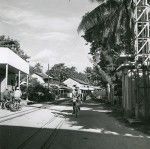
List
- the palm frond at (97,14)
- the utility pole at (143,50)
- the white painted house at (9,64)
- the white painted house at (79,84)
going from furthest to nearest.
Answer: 1. the white painted house at (79,84)
2. the white painted house at (9,64)
3. the palm frond at (97,14)
4. the utility pole at (143,50)

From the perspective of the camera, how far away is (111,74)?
3938cm

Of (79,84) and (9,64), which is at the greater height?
(79,84)

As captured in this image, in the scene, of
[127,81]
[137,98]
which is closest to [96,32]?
[127,81]

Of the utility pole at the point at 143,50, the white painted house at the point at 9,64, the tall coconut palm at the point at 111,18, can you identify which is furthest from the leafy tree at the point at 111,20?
the white painted house at the point at 9,64

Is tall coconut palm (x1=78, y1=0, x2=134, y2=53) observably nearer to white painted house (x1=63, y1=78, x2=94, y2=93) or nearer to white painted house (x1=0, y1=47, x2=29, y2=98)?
white painted house (x1=0, y1=47, x2=29, y2=98)

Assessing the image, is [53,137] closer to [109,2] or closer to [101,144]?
[101,144]

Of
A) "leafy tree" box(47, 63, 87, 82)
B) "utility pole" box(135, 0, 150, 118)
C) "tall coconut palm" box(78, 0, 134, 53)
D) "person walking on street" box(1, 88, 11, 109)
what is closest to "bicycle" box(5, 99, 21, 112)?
"person walking on street" box(1, 88, 11, 109)

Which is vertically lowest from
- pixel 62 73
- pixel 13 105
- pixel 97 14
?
pixel 13 105

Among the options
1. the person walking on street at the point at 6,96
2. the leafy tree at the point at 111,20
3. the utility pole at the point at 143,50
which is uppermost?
the leafy tree at the point at 111,20

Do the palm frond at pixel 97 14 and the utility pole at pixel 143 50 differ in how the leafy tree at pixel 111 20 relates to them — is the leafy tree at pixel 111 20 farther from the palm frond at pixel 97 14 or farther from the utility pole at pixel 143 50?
the utility pole at pixel 143 50

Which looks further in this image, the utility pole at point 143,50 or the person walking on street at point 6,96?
the person walking on street at point 6,96

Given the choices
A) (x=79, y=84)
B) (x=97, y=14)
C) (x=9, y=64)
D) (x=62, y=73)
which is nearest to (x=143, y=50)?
(x=97, y=14)

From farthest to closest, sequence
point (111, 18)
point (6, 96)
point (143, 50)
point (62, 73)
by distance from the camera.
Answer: point (62, 73)
point (6, 96)
point (111, 18)
point (143, 50)

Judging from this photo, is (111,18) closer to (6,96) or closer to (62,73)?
(6,96)
